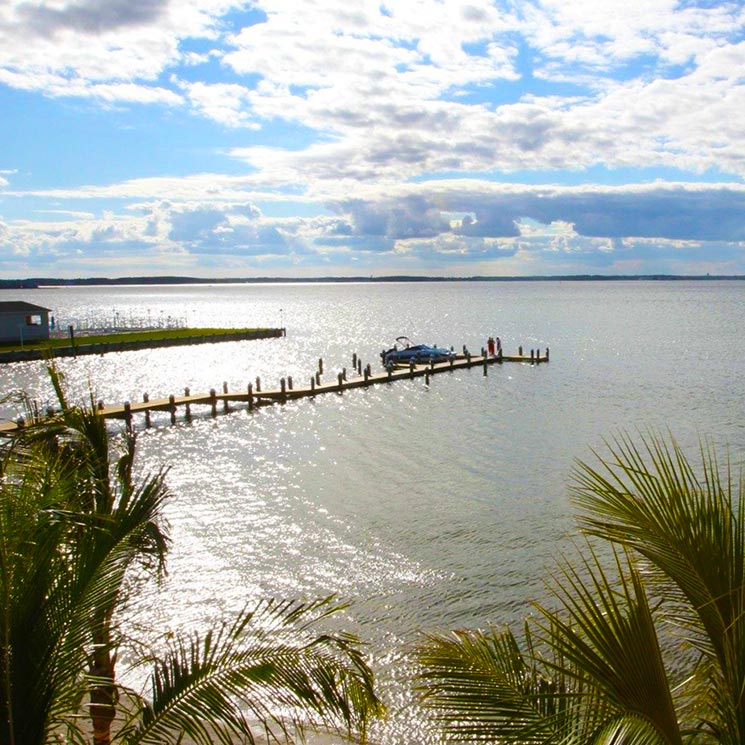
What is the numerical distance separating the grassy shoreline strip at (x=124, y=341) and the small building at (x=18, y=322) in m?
1.35

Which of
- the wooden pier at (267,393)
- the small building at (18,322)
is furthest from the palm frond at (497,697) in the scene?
the small building at (18,322)

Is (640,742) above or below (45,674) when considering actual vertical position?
above

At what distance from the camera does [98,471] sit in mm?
8914

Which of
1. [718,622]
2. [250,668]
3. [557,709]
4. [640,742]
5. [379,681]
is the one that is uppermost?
[718,622]

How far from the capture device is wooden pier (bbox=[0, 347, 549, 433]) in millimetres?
42281

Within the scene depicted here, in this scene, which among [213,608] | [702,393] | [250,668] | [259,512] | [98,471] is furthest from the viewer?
[702,393]

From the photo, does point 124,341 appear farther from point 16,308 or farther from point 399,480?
point 399,480

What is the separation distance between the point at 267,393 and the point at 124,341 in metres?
36.5

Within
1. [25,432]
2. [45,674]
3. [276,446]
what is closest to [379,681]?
[25,432]

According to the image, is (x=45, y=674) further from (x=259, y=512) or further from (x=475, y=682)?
(x=259, y=512)

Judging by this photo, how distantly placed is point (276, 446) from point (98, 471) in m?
27.9

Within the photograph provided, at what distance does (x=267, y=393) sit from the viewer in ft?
163

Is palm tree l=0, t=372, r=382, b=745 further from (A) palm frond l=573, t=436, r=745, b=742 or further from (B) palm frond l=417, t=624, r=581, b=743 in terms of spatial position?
(A) palm frond l=573, t=436, r=745, b=742

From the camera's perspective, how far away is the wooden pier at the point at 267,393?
139 feet
